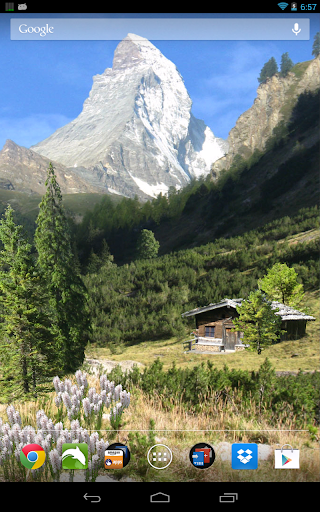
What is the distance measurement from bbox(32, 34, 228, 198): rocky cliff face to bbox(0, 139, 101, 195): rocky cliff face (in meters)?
0.30

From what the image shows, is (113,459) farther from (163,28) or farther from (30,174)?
(30,174)

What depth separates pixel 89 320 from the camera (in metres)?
9.60

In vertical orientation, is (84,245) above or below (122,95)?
below

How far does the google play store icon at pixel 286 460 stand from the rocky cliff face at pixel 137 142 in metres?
6.45

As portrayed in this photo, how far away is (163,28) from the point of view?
5.63 meters

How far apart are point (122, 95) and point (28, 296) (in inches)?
250

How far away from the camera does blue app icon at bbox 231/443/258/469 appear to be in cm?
444

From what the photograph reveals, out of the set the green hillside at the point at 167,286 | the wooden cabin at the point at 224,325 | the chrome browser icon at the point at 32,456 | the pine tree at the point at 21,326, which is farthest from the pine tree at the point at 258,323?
the chrome browser icon at the point at 32,456

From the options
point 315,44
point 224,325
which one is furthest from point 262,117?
point 224,325

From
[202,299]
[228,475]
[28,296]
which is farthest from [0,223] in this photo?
[228,475]

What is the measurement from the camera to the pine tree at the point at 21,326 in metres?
8.27

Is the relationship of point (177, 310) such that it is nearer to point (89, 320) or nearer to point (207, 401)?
point (89, 320)

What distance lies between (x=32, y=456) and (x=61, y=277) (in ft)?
18.1
